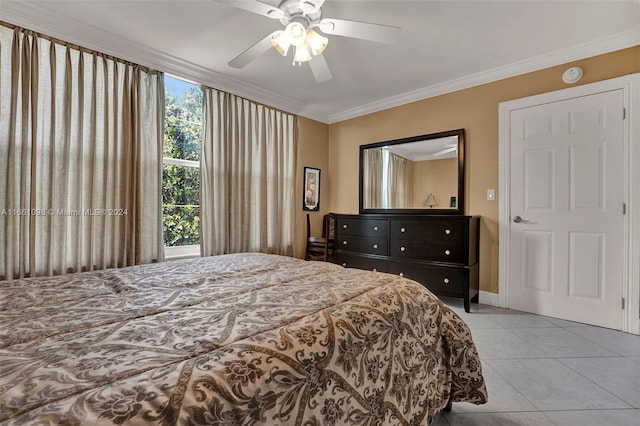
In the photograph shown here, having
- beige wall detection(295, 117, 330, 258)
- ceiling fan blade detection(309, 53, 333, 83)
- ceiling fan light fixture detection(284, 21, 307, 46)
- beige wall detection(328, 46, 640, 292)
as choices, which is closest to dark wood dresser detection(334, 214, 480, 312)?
beige wall detection(328, 46, 640, 292)

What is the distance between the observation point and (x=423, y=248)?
127 inches

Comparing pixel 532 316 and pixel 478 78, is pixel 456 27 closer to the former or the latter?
pixel 478 78

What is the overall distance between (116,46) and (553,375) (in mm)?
4106

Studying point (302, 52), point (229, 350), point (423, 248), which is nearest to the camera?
point (229, 350)

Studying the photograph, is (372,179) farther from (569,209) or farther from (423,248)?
(569,209)

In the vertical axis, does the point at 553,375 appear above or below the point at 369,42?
below

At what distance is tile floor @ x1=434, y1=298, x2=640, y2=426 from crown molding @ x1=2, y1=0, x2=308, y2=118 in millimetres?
3508

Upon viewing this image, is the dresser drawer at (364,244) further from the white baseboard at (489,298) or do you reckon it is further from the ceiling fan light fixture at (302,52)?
the ceiling fan light fixture at (302,52)

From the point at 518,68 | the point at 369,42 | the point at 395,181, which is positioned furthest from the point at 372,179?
the point at 518,68

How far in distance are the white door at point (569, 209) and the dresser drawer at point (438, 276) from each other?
0.57m

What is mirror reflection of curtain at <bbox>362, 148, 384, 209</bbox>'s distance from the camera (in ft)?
13.4

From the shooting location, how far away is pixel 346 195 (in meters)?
4.52

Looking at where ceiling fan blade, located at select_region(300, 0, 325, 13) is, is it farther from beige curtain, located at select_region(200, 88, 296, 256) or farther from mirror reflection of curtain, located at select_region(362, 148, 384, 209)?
mirror reflection of curtain, located at select_region(362, 148, 384, 209)

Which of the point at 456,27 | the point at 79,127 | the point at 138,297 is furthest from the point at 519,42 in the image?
the point at 79,127
